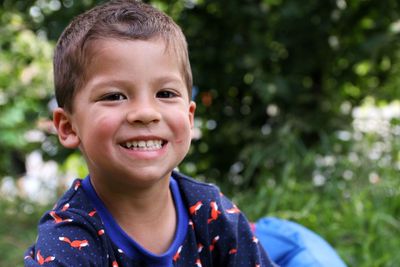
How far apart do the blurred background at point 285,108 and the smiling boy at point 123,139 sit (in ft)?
4.47

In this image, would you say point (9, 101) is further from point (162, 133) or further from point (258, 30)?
point (162, 133)

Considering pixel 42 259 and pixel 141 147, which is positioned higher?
pixel 141 147

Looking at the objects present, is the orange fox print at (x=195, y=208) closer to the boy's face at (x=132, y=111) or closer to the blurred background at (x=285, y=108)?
the boy's face at (x=132, y=111)

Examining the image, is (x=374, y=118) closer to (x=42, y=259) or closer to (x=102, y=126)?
(x=102, y=126)

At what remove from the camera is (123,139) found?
5.33ft

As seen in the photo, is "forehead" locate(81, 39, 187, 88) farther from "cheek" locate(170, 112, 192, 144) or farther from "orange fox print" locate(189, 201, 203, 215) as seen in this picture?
"orange fox print" locate(189, 201, 203, 215)

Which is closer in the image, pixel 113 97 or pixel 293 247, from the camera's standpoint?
pixel 113 97

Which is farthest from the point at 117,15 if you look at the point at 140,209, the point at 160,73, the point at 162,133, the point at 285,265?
the point at 285,265

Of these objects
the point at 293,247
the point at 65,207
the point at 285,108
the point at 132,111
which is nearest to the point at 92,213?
the point at 65,207

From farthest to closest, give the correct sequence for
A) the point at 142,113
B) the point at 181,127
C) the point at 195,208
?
the point at 195,208
the point at 181,127
the point at 142,113

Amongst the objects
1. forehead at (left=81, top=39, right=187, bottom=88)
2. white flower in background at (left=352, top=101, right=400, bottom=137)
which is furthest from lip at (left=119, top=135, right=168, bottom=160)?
white flower in background at (left=352, top=101, right=400, bottom=137)

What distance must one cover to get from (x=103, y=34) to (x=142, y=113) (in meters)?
0.21

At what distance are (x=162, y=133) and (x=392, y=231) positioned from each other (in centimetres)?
175

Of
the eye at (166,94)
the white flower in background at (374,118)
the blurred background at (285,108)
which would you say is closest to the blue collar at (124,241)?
the eye at (166,94)
